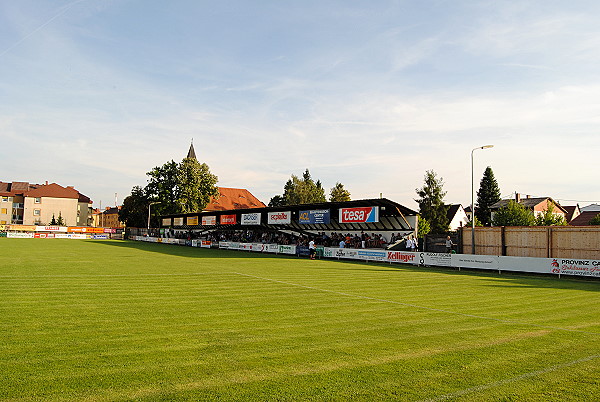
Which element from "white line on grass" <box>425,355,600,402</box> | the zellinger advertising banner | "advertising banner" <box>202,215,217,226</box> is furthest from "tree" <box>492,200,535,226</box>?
"white line on grass" <box>425,355,600,402</box>

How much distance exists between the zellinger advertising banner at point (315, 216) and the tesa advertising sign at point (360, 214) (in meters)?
1.65

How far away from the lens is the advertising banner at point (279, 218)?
4429 centimetres

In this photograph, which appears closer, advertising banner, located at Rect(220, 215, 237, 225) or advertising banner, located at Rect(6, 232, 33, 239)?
advertising banner, located at Rect(220, 215, 237, 225)

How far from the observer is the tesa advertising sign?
116 ft

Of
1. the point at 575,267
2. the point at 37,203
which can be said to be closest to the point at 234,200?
the point at 37,203

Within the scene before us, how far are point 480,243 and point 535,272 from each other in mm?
6913

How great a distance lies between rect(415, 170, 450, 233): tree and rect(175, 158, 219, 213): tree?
124 feet

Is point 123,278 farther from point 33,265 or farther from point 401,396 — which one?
point 401,396

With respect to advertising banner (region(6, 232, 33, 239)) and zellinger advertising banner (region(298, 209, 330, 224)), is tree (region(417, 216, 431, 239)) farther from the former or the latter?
advertising banner (region(6, 232, 33, 239))

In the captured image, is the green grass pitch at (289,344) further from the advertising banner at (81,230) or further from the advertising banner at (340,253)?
the advertising banner at (81,230)

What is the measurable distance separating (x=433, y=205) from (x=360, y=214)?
29.4 metres

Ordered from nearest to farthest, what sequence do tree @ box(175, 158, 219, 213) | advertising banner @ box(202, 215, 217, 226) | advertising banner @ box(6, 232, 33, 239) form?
1. advertising banner @ box(202, 215, 217, 226)
2. advertising banner @ box(6, 232, 33, 239)
3. tree @ box(175, 158, 219, 213)

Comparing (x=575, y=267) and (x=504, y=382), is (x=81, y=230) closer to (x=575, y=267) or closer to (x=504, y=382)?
(x=575, y=267)

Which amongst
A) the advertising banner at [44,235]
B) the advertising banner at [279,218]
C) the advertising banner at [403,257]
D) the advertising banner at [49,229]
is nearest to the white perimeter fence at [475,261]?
the advertising banner at [403,257]
